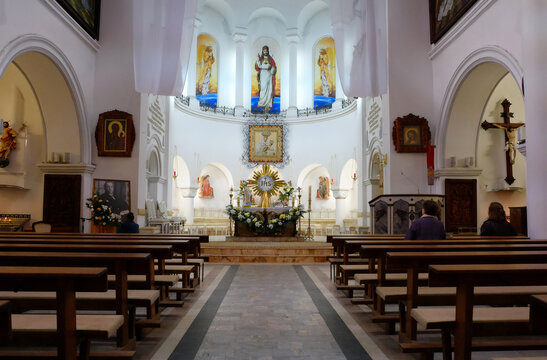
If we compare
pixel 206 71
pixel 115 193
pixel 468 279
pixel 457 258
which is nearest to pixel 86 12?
pixel 115 193

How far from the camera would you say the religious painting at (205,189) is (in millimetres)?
18000

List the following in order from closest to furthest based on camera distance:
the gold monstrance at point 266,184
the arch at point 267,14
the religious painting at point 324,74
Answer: the gold monstrance at point 266,184, the arch at point 267,14, the religious painting at point 324,74

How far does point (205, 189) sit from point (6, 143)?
29.2 ft

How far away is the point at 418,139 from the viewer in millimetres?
10469

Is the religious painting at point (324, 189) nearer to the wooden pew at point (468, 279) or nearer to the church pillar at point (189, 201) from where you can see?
the church pillar at point (189, 201)

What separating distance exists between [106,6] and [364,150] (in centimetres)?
833

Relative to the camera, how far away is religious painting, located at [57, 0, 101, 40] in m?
9.02

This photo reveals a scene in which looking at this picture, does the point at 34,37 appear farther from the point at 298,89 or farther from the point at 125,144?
the point at 298,89

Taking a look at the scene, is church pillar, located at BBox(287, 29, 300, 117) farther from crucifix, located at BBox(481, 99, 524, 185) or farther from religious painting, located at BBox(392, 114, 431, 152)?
crucifix, located at BBox(481, 99, 524, 185)

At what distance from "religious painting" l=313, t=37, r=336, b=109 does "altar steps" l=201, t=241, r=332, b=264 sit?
987 centimetres

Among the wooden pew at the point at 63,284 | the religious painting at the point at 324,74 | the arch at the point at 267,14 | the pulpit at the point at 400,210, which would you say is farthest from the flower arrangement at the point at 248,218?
the arch at the point at 267,14

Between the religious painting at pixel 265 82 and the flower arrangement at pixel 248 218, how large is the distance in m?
7.47

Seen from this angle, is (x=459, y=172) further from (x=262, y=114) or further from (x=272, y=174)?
(x=262, y=114)

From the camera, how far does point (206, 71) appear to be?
18359mm
